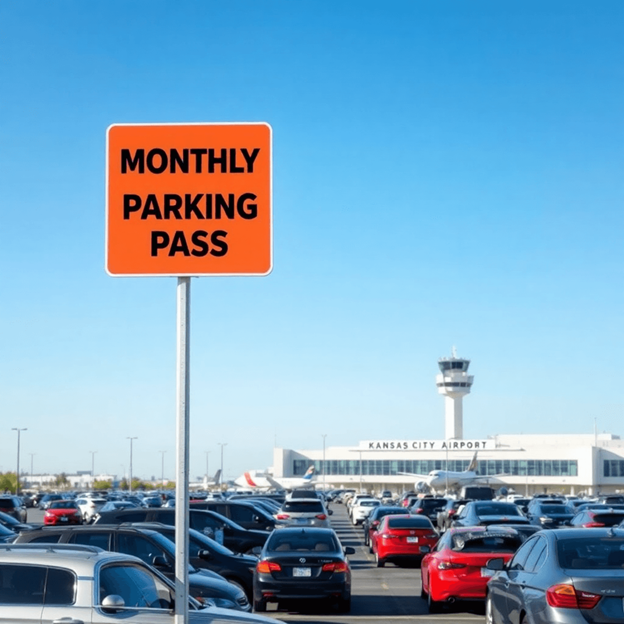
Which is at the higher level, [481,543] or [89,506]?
[481,543]

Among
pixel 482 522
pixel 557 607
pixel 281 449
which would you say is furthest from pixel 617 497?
pixel 281 449

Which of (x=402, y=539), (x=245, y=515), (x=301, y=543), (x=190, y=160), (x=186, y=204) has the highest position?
(x=190, y=160)

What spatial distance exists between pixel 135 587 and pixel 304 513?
2688cm

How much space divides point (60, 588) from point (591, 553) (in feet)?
19.7

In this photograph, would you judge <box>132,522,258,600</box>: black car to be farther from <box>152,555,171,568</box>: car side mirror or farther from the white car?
the white car

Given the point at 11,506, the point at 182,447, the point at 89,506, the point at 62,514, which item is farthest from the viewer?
the point at 89,506

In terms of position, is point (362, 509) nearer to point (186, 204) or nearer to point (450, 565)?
point (450, 565)

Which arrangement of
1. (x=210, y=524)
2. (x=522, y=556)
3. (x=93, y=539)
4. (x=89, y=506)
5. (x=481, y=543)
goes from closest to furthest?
(x=522, y=556) → (x=93, y=539) → (x=481, y=543) → (x=210, y=524) → (x=89, y=506)

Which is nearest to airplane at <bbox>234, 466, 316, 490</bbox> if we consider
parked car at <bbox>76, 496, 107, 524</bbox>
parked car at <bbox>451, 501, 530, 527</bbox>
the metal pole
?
parked car at <bbox>76, 496, 107, 524</bbox>

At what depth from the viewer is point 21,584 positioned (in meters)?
8.74

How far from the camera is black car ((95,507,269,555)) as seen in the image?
2306 centimetres

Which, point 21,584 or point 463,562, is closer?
point 21,584

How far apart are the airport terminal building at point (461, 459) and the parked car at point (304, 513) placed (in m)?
91.1

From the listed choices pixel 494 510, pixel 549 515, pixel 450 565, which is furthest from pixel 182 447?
pixel 549 515
